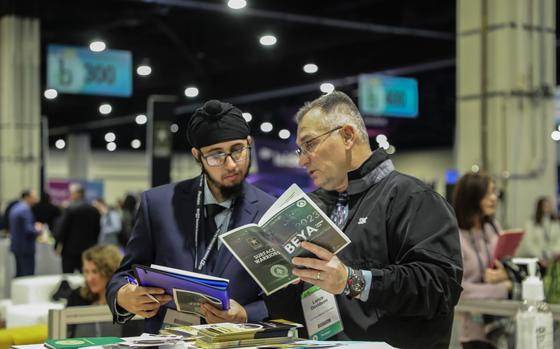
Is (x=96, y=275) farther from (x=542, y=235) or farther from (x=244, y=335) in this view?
(x=542, y=235)

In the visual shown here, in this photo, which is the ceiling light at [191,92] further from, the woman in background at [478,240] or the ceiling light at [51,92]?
the woman in background at [478,240]

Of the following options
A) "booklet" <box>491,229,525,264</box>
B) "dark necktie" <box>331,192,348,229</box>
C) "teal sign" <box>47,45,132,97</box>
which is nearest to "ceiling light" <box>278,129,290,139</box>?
"teal sign" <box>47,45,132,97</box>

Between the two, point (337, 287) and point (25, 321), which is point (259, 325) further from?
point (25, 321)

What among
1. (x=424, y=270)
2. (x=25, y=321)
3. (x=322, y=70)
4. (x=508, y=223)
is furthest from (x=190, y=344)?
(x=322, y=70)

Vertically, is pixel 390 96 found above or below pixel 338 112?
above

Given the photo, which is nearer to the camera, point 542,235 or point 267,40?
point 542,235

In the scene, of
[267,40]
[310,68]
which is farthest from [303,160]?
[310,68]

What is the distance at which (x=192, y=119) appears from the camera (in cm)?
294

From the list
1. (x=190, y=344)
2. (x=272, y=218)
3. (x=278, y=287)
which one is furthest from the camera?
(x=278, y=287)

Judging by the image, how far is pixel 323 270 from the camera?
222 centimetres

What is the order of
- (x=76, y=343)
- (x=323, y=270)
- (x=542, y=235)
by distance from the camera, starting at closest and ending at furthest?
(x=76, y=343)
(x=323, y=270)
(x=542, y=235)

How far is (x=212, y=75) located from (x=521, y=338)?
18.9m

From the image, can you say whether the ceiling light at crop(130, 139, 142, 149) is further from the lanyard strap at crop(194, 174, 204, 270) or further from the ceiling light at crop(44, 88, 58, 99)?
the lanyard strap at crop(194, 174, 204, 270)

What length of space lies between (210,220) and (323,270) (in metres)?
0.74
